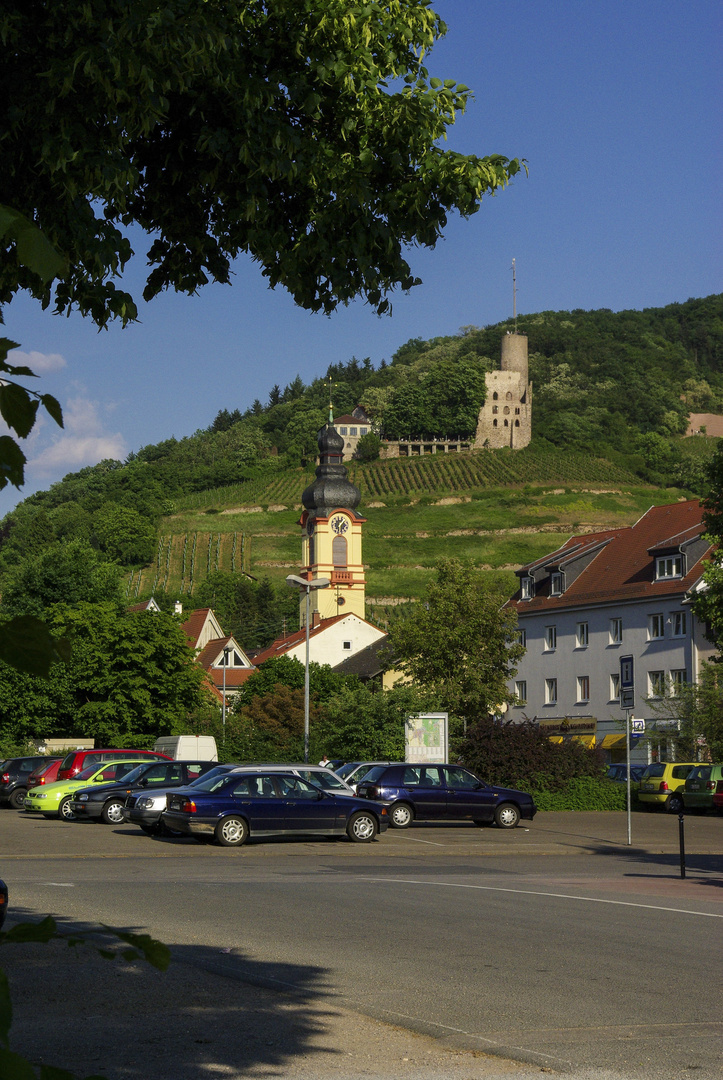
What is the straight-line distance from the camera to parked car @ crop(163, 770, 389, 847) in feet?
76.2

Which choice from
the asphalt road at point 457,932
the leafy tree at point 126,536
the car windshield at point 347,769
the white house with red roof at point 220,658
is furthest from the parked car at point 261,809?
the leafy tree at point 126,536

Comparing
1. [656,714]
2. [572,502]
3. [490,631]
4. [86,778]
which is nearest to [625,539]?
[656,714]

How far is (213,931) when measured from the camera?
37.4 feet

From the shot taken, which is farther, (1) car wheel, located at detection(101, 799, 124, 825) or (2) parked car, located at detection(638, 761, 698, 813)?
(2) parked car, located at detection(638, 761, 698, 813)

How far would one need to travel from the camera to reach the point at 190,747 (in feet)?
136

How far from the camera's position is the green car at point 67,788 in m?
31.1

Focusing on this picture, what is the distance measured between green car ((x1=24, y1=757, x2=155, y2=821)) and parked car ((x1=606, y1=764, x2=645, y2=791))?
16.7 meters

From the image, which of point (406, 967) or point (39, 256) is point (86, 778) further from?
point (39, 256)

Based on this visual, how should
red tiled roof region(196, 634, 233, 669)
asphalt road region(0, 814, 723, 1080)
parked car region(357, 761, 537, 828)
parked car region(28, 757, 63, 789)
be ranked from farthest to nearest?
red tiled roof region(196, 634, 233, 669) < parked car region(28, 757, 63, 789) < parked car region(357, 761, 537, 828) < asphalt road region(0, 814, 723, 1080)

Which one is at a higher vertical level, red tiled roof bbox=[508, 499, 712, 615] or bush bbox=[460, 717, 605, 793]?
red tiled roof bbox=[508, 499, 712, 615]

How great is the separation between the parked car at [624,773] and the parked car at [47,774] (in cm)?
1768

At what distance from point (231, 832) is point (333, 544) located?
237 ft

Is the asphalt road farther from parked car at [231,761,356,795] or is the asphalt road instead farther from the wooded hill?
the wooded hill

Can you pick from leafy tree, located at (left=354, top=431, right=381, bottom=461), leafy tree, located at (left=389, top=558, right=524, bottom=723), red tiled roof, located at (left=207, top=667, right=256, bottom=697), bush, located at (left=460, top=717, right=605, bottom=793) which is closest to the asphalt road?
bush, located at (left=460, top=717, right=605, bottom=793)
